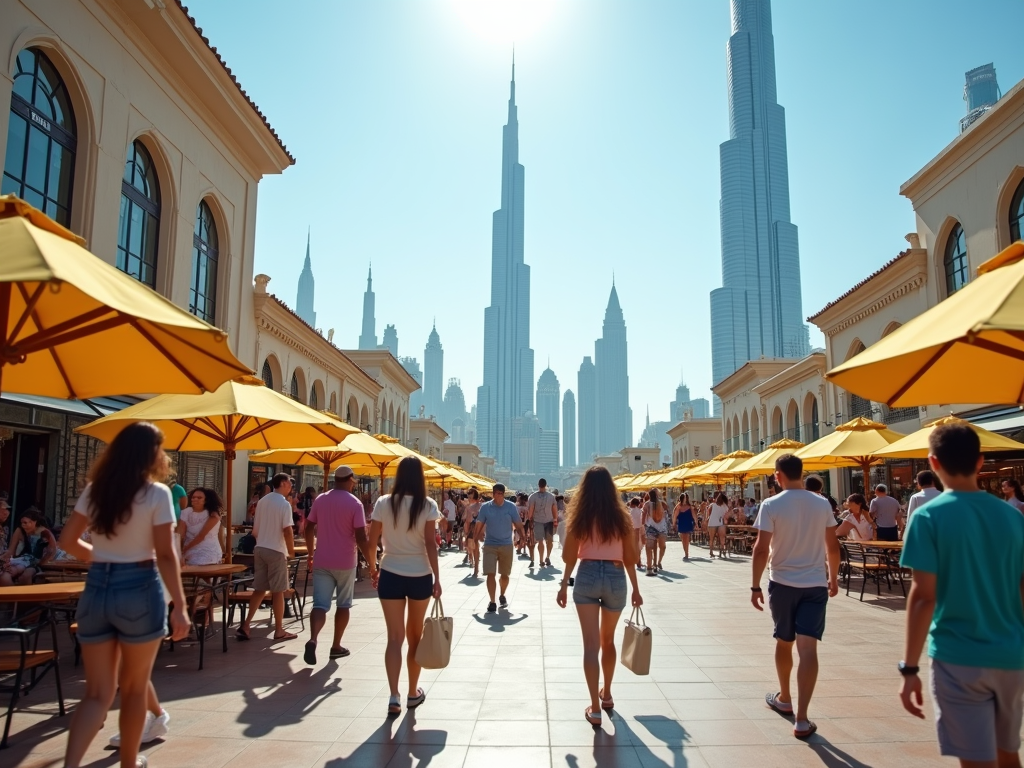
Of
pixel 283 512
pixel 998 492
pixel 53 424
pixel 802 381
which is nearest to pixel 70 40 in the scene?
pixel 53 424

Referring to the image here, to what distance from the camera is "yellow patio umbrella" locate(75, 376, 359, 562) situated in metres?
7.80

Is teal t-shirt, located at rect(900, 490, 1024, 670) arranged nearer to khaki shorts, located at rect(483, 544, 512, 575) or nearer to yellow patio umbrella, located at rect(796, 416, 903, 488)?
khaki shorts, located at rect(483, 544, 512, 575)

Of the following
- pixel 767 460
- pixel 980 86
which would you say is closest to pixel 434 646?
pixel 767 460

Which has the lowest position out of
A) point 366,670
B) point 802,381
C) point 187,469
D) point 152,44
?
point 366,670

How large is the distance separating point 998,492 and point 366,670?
15.9 m

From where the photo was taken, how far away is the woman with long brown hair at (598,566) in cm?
512

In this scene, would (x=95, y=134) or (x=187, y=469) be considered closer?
(x=95, y=134)

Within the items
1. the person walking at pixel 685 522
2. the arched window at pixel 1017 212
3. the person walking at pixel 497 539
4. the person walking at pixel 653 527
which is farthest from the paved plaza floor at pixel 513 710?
the arched window at pixel 1017 212

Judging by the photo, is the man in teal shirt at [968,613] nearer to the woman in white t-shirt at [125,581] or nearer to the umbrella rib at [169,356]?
the woman in white t-shirt at [125,581]

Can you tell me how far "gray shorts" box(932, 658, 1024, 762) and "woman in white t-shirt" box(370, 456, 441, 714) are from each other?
11.3 ft

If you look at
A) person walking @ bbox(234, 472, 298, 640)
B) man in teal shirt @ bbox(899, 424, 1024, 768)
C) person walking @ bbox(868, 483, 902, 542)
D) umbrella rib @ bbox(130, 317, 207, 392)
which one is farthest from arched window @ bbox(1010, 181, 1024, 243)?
umbrella rib @ bbox(130, 317, 207, 392)

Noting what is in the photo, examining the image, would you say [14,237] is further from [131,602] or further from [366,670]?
[366,670]

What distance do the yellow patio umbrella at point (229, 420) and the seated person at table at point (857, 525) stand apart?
9079 mm

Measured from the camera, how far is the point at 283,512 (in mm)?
8016
